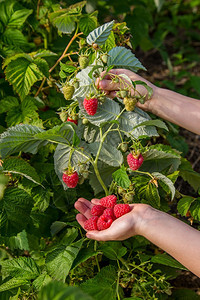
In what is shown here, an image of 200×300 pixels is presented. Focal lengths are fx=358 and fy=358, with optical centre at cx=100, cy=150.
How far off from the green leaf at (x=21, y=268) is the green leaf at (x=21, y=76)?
529 mm

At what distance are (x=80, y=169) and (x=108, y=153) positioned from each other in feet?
0.41

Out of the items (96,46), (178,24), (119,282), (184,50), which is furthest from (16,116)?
(178,24)

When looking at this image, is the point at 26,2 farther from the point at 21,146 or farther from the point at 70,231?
the point at 70,231

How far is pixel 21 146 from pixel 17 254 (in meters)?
0.53

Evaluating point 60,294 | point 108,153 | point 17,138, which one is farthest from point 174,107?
point 60,294

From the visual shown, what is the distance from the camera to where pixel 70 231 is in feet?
3.82

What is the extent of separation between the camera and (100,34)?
3.37 feet

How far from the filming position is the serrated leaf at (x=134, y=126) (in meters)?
1.04

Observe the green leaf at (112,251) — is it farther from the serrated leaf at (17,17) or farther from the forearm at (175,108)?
the serrated leaf at (17,17)

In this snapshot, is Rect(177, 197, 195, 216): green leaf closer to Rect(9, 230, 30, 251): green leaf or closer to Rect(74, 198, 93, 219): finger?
Rect(74, 198, 93, 219): finger

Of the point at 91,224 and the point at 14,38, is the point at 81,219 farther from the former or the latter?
the point at 14,38

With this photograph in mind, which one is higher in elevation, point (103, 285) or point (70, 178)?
point (70, 178)

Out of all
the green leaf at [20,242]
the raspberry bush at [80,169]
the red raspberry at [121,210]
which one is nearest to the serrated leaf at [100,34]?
the raspberry bush at [80,169]

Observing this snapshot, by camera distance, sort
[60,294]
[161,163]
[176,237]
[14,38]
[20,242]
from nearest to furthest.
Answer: [60,294] < [176,237] < [161,163] < [20,242] < [14,38]
